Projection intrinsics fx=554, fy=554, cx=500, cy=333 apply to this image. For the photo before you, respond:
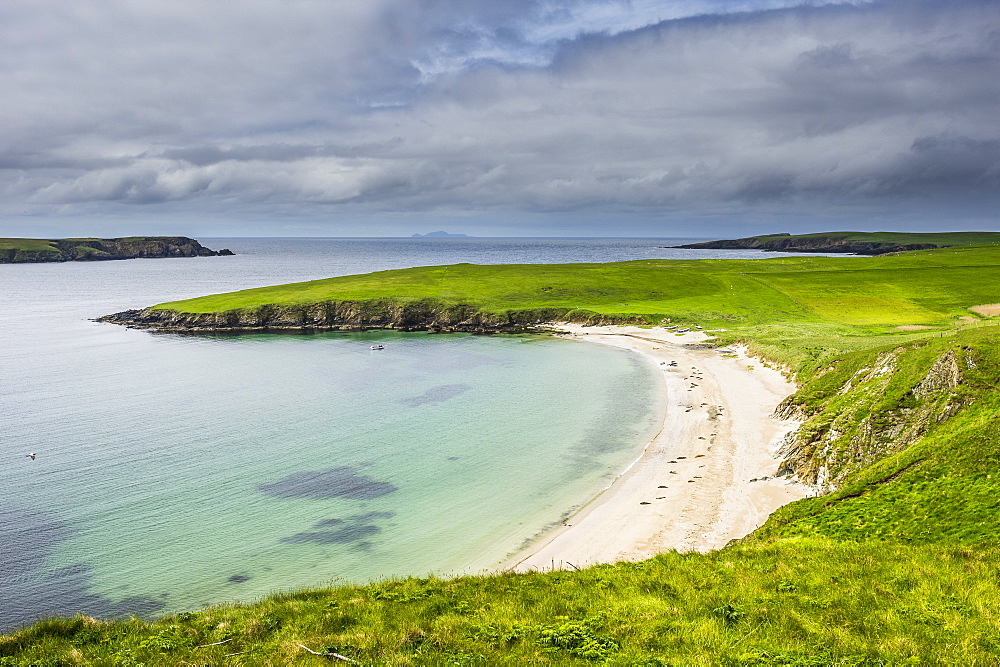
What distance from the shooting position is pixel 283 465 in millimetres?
41750

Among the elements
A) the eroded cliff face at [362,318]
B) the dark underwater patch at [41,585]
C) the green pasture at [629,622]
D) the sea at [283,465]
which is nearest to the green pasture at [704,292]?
the eroded cliff face at [362,318]

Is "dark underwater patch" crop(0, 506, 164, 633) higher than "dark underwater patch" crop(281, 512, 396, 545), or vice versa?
"dark underwater patch" crop(281, 512, 396, 545)

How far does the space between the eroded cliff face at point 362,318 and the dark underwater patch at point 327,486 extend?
69.5 meters

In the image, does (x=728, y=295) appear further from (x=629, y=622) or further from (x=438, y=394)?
(x=629, y=622)

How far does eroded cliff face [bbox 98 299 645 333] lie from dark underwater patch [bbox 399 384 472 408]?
42494mm

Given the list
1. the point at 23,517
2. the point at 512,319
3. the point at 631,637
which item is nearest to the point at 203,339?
the point at 512,319

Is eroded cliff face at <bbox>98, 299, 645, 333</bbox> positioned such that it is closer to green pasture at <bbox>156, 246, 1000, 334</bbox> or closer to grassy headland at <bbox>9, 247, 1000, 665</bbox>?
green pasture at <bbox>156, 246, 1000, 334</bbox>

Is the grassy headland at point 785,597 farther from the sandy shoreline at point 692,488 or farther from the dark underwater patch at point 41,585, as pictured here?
the dark underwater patch at point 41,585

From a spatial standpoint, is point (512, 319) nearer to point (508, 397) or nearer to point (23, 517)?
point (508, 397)

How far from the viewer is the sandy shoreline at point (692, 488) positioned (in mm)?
28344

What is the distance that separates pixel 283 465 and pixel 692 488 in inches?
1154

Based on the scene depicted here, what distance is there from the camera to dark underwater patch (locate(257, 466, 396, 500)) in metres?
36.5

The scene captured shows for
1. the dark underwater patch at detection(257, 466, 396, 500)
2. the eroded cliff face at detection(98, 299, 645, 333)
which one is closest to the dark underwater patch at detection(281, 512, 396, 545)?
the dark underwater patch at detection(257, 466, 396, 500)

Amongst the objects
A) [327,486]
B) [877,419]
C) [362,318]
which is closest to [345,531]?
[327,486]
